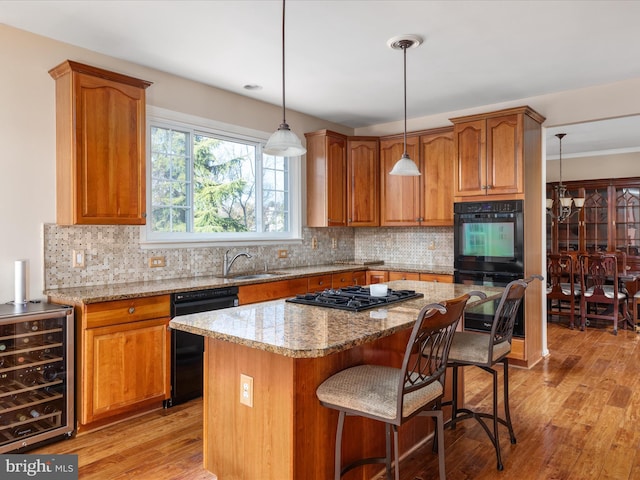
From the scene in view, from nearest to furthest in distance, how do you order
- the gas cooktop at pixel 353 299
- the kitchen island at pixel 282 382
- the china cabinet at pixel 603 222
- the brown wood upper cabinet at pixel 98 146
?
the kitchen island at pixel 282 382
the gas cooktop at pixel 353 299
the brown wood upper cabinet at pixel 98 146
the china cabinet at pixel 603 222

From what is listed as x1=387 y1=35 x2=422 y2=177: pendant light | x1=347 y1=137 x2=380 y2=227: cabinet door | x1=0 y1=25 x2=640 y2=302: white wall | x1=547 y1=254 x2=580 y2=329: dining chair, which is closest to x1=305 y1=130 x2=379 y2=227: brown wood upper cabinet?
x1=347 y1=137 x2=380 y2=227: cabinet door

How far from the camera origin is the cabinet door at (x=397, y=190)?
197 inches

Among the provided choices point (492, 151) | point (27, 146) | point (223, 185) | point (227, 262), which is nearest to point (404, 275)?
point (492, 151)

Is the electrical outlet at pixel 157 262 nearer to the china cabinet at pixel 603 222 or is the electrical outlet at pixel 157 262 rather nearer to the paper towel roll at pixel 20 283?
the paper towel roll at pixel 20 283

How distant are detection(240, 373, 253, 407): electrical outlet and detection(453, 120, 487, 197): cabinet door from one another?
124 inches

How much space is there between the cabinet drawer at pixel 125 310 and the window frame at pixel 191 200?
69 cm

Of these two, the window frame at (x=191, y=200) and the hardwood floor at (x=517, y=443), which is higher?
the window frame at (x=191, y=200)

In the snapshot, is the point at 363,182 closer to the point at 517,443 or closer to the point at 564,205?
the point at 517,443

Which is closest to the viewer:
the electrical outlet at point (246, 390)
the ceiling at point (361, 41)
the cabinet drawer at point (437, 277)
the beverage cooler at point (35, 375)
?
the electrical outlet at point (246, 390)

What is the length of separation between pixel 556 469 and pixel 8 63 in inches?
160

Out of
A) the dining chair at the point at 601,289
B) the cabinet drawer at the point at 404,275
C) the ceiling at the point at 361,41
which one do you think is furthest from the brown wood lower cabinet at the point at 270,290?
the dining chair at the point at 601,289

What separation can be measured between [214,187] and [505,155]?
272 cm

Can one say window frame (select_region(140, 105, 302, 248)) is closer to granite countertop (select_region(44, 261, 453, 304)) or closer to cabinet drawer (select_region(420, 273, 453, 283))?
granite countertop (select_region(44, 261, 453, 304))

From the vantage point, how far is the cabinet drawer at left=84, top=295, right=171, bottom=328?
273 cm
